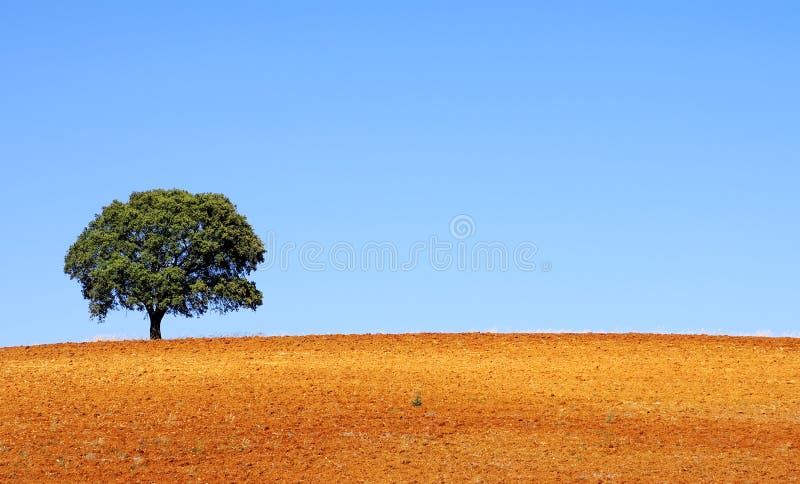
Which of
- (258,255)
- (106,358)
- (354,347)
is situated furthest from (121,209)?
(354,347)

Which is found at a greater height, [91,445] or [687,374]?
[687,374]

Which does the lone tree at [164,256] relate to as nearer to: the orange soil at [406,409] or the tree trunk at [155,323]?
the tree trunk at [155,323]

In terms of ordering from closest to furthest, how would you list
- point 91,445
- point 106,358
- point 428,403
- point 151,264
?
point 91,445 < point 428,403 < point 106,358 < point 151,264

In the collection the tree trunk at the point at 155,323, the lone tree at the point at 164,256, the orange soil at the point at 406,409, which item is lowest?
the orange soil at the point at 406,409

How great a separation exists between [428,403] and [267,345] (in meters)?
8.63

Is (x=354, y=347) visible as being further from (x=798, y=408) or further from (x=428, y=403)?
(x=798, y=408)

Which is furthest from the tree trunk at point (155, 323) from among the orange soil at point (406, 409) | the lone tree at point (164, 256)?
the orange soil at point (406, 409)

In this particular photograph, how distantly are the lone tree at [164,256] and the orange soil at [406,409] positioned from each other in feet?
20.2

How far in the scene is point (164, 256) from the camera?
38.3 metres

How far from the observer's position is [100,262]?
38.2 m

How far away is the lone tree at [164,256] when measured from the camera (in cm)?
3784

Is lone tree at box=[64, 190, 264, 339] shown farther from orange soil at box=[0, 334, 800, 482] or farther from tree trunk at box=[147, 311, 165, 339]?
orange soil at box=[0, 334, 800, 482]

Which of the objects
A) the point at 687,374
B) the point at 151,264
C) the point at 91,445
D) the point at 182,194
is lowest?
the point at 91,445

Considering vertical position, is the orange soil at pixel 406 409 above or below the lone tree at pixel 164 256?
below
